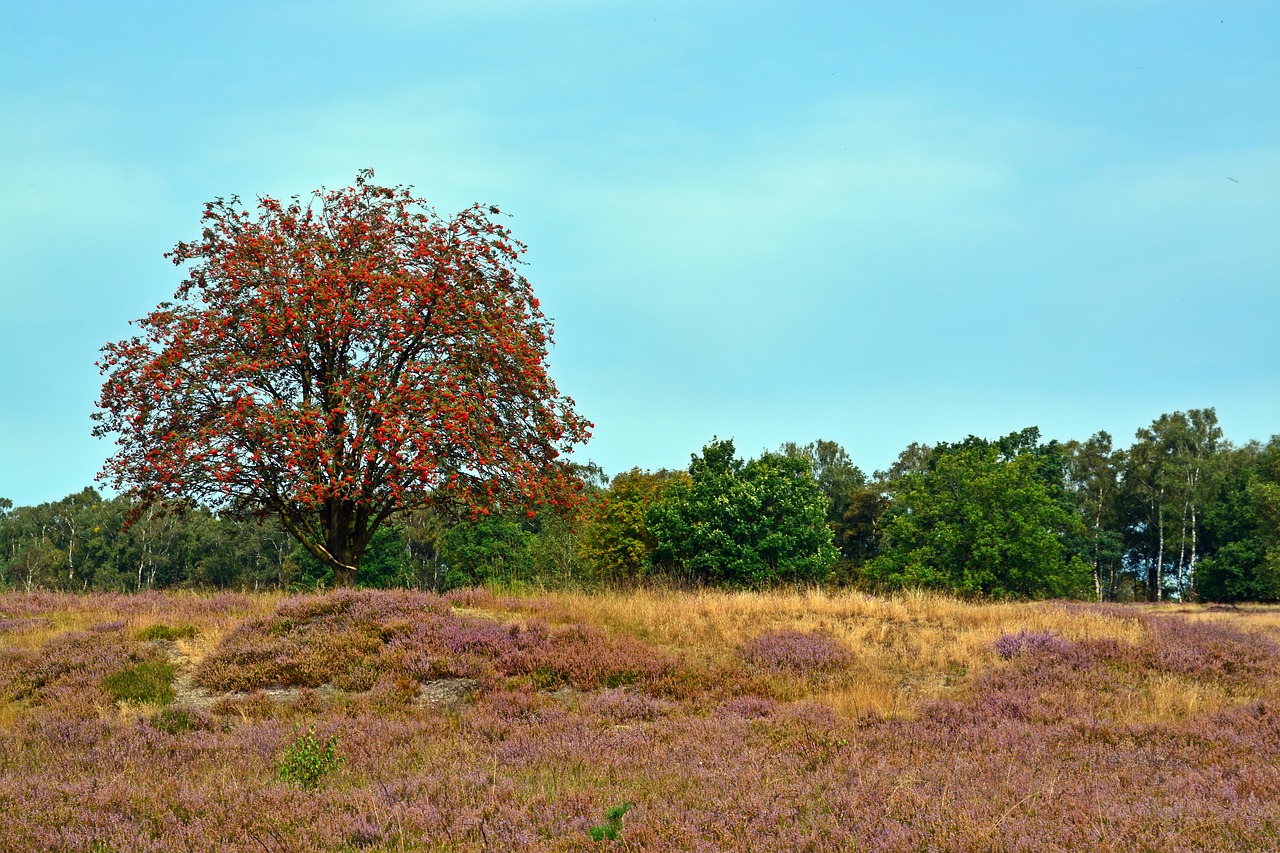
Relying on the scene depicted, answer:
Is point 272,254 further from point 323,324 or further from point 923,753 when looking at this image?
point 923,753

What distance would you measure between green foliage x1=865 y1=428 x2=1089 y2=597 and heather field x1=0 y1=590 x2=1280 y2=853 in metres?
29.1

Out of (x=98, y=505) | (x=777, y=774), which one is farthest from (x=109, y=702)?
(x=98, y=505)

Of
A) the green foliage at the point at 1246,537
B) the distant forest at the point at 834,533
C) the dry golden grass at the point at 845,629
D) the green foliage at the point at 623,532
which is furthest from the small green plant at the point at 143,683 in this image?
the green foliage at the point at 1246,537

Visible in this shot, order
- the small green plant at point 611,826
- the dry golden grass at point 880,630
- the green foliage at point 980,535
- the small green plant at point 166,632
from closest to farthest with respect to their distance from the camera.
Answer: the small green plant at point 611,826 < the dry golden grass at point 880,630 < the small green plant at point 166,632 < the green foliage at point 980,535

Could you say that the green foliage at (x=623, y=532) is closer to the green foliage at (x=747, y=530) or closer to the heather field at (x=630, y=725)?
the green foliage at (x=747, y=530)

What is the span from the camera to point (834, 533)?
40.3 m

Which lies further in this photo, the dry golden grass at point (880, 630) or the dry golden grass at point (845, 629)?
the dry golden grass at point (845, 629)

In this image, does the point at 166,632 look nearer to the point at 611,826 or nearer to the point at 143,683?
the point at 143,683

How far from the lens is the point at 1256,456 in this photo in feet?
264

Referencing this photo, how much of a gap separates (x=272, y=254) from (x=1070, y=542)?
72504 millimetres

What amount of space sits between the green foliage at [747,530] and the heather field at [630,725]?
1492cm

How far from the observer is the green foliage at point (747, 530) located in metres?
34.4

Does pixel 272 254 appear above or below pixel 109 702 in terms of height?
above

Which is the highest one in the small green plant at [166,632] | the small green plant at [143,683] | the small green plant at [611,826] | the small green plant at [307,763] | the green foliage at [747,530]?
the green foliage at [747,530]
